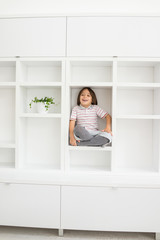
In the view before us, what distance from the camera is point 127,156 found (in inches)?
87.1

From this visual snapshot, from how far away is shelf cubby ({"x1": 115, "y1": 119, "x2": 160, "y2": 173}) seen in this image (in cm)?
220

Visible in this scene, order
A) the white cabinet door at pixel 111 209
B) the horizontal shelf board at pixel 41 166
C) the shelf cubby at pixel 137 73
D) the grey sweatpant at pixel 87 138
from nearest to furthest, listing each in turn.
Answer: the white cabinet door at pixel 111 209, the grey sweatpant at pixel 87 138, the horizontal shelf board at pixel 41 166, the shelf cubby at pixel 137 73

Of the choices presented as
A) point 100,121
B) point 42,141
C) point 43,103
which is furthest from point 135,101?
point 42,141

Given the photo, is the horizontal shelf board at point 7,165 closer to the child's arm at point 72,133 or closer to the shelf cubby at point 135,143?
the child's arm at point 72,133

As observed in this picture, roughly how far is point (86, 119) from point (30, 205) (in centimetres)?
91

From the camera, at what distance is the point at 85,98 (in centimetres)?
208

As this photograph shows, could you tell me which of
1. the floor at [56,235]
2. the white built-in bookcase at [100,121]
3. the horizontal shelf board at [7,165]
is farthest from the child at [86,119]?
the floor at [56,235]

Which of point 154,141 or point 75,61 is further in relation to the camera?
point 154,141

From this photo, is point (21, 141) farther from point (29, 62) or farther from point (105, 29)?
point (105, 29)

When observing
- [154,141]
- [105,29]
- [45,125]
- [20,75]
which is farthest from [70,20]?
[154,141]

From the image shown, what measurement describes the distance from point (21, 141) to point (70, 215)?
0.80m

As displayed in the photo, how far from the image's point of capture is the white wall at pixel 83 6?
2.20 m

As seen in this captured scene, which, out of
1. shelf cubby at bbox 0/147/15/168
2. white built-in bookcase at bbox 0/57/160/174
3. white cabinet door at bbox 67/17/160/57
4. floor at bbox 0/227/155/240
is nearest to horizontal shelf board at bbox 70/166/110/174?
white built-in bookcase at bbox 0/57/160/174

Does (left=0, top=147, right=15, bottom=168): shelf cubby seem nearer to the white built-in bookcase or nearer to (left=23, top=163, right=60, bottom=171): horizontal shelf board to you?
the white built-in bookcase
